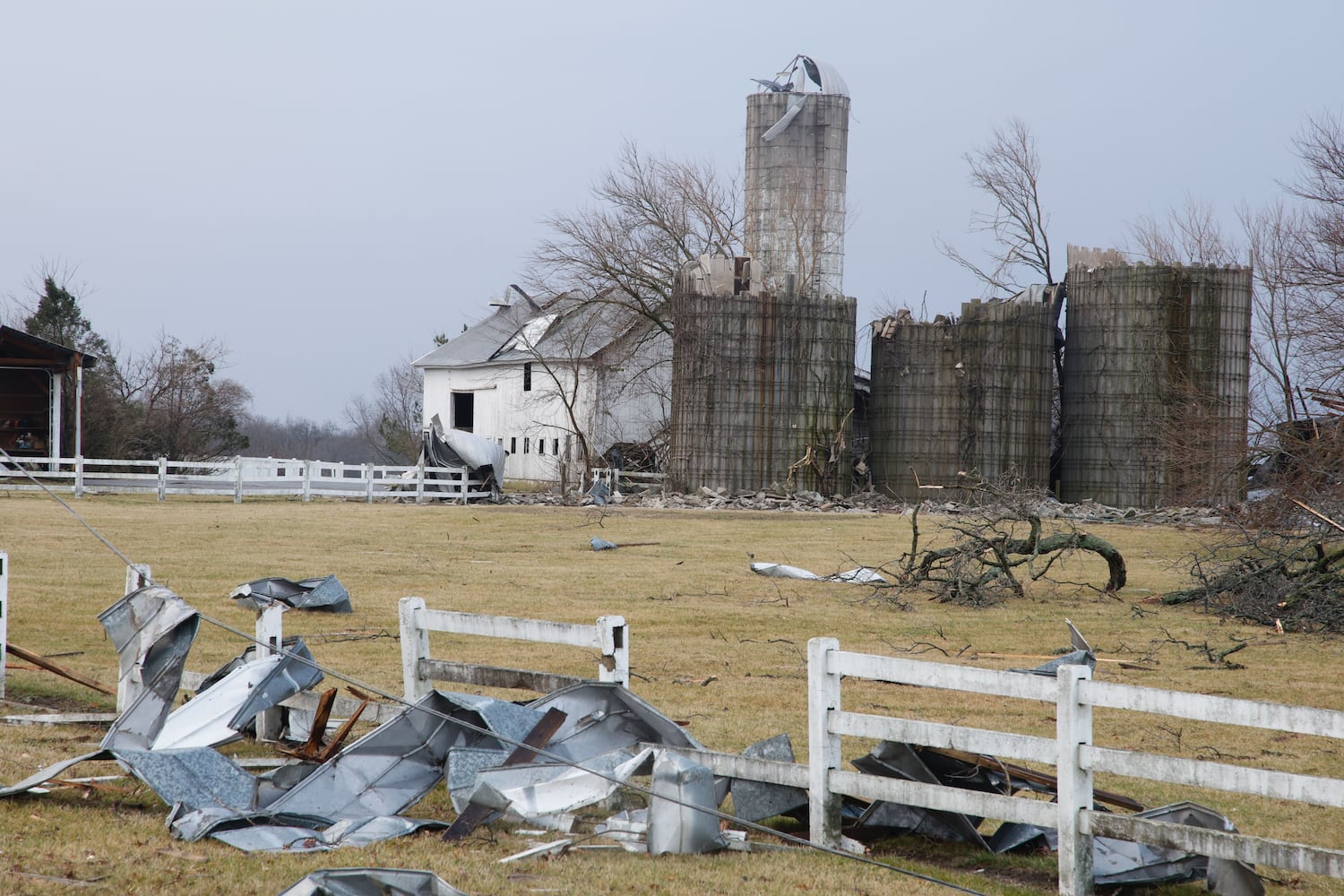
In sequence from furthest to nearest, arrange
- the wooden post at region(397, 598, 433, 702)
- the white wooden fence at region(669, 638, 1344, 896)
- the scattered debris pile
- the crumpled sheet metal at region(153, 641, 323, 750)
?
the wooden post at region(397, 598, 433, 702) → the crumpled sheet metal at region(153, 641, 323, 750) → the scattered debris pile → the white wooden fence at region(669, 638, 1344, 896)

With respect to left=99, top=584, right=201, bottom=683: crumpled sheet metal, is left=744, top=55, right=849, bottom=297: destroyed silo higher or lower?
higher

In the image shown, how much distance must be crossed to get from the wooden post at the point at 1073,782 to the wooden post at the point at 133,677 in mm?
5017

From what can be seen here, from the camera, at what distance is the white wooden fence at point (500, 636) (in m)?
6.84

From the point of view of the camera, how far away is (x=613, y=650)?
6.82 meters

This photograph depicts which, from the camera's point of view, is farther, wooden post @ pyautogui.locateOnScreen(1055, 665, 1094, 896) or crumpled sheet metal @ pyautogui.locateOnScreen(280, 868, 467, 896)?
wooden post @ pyautogui.locateOnScreen(1055, 665, 1094, 896)

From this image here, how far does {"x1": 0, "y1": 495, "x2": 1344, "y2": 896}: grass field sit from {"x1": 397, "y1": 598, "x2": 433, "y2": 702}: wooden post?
0.83 meters

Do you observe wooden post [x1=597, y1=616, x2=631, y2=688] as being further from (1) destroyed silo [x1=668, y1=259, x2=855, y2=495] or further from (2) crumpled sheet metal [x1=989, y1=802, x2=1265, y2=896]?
(1) destroyed silo [x1=668, y1=259, x2=855, y2=495]

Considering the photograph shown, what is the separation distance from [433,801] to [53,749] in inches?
91.7

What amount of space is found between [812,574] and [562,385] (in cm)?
2635

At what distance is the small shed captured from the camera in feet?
103

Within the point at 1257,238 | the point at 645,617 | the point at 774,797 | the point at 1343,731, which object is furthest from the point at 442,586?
the point at 1257,238

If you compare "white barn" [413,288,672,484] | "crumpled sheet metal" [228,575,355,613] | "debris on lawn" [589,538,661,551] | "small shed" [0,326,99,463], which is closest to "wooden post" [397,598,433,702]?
"crumpled sheet metal" [228,575,355,613]

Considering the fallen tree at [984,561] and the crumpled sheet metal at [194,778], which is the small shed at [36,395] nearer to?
the fallen tree at [984,561]

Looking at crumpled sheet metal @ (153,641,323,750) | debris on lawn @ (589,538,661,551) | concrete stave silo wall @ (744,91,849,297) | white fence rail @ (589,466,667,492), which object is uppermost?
concrete stave silo wall @ (744,91,849,297)
